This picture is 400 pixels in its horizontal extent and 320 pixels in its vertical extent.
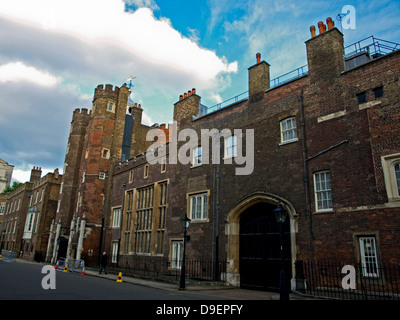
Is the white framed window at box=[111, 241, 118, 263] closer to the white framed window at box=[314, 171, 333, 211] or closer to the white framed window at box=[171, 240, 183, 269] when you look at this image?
the white framed window at box=[171, 240, 183, 269]

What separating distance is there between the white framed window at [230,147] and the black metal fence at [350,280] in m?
7.77

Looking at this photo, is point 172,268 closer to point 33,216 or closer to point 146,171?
point 146,171

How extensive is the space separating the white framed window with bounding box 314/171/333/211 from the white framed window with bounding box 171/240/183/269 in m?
10.8

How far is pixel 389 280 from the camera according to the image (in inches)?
476

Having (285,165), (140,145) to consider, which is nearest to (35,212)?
(140,145)

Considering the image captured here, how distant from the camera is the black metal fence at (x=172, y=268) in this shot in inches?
746

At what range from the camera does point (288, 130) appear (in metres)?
17.4

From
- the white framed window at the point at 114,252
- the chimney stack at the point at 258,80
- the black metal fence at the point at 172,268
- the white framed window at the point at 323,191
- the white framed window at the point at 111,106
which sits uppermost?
the white framed window at the point at 111,106

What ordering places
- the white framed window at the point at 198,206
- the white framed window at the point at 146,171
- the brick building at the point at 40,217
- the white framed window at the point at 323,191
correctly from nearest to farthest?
1. the white framed window at the point at 323,191
2. the white framed window at the point at 198,206
3. the white framed window at the point at 146,171
4. the brick building at the point at 40,217

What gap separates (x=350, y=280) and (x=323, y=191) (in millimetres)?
4037

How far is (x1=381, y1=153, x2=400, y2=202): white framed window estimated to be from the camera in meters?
12.7

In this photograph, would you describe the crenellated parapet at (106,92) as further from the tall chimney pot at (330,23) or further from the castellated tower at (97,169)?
the tall chimney pot at (330,23)

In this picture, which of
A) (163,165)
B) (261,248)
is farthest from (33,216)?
(261,248)

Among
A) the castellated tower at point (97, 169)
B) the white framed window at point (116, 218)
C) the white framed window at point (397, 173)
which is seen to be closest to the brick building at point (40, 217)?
the castellated tower at point (97, 169)
